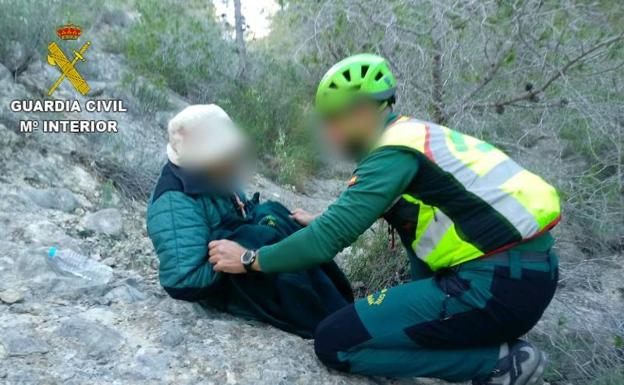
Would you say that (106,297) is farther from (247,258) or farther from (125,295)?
(247,258)

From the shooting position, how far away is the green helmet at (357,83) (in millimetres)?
2242

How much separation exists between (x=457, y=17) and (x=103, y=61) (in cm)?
409

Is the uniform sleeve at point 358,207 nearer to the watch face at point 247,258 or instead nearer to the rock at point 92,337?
the watch face at point 247,258

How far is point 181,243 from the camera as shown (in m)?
2.42

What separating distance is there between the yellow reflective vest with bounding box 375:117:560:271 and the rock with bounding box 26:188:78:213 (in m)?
2.34

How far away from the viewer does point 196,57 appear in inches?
283

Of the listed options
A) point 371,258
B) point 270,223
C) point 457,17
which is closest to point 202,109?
point 270,223

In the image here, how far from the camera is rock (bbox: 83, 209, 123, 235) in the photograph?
355 cm

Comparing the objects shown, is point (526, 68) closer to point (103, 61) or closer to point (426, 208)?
point (426, 208)

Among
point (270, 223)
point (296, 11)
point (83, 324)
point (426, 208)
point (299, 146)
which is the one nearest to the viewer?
point (426, 208)

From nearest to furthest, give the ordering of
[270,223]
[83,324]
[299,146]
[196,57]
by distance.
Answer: [83,324], [270,223], [299,146], [196,57]

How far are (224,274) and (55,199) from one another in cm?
168

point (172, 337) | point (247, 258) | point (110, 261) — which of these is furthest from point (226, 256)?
point (110, 261)

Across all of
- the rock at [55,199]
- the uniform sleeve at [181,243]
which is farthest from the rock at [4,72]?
the uniform sleeve at [181,243]
